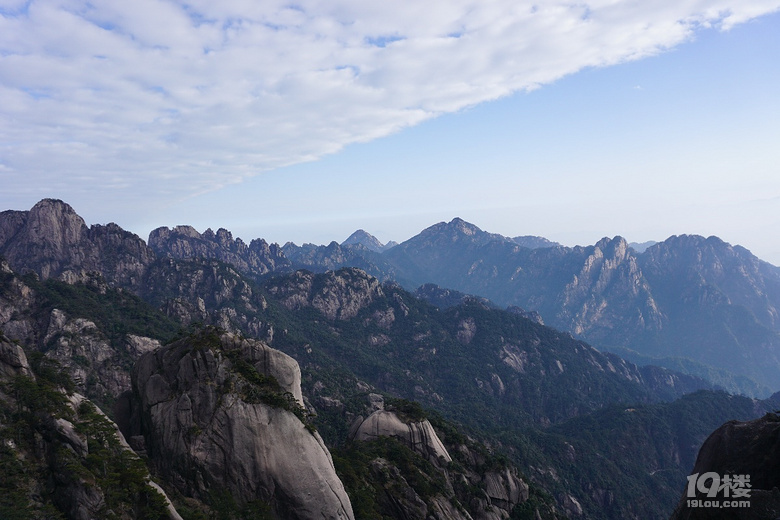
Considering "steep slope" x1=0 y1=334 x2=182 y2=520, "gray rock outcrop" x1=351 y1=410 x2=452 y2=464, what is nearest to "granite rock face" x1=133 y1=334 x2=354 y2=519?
"steep slope" x1=0 y1=334 x2=182 y2=520

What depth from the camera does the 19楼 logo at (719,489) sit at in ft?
101

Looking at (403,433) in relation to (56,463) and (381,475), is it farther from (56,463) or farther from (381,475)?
(56,463)

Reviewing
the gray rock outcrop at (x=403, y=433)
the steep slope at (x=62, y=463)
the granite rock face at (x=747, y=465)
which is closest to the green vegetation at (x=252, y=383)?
the steep slope at (x=62, y=463)

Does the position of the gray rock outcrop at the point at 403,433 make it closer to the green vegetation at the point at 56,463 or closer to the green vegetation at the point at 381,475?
the green vegetation at the point at 381,475

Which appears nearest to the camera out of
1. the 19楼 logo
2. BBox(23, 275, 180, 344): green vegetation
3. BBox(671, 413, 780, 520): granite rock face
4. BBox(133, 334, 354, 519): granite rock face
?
BBox(671, 413, 780, 520): granite rock face

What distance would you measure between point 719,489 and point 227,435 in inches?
1690

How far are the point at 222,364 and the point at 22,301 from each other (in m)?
108

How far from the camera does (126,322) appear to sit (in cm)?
13250

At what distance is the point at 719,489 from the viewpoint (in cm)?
3238

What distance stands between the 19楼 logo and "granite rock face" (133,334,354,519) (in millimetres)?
32005

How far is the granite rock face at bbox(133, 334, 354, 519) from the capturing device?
43750 mm

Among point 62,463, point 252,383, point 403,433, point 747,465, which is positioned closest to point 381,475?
point 403,433

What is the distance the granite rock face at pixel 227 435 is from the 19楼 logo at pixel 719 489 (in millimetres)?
32005

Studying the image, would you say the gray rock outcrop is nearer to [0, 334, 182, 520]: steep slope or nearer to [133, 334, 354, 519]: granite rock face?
[133, 334, 354, 519]: granite rock face
